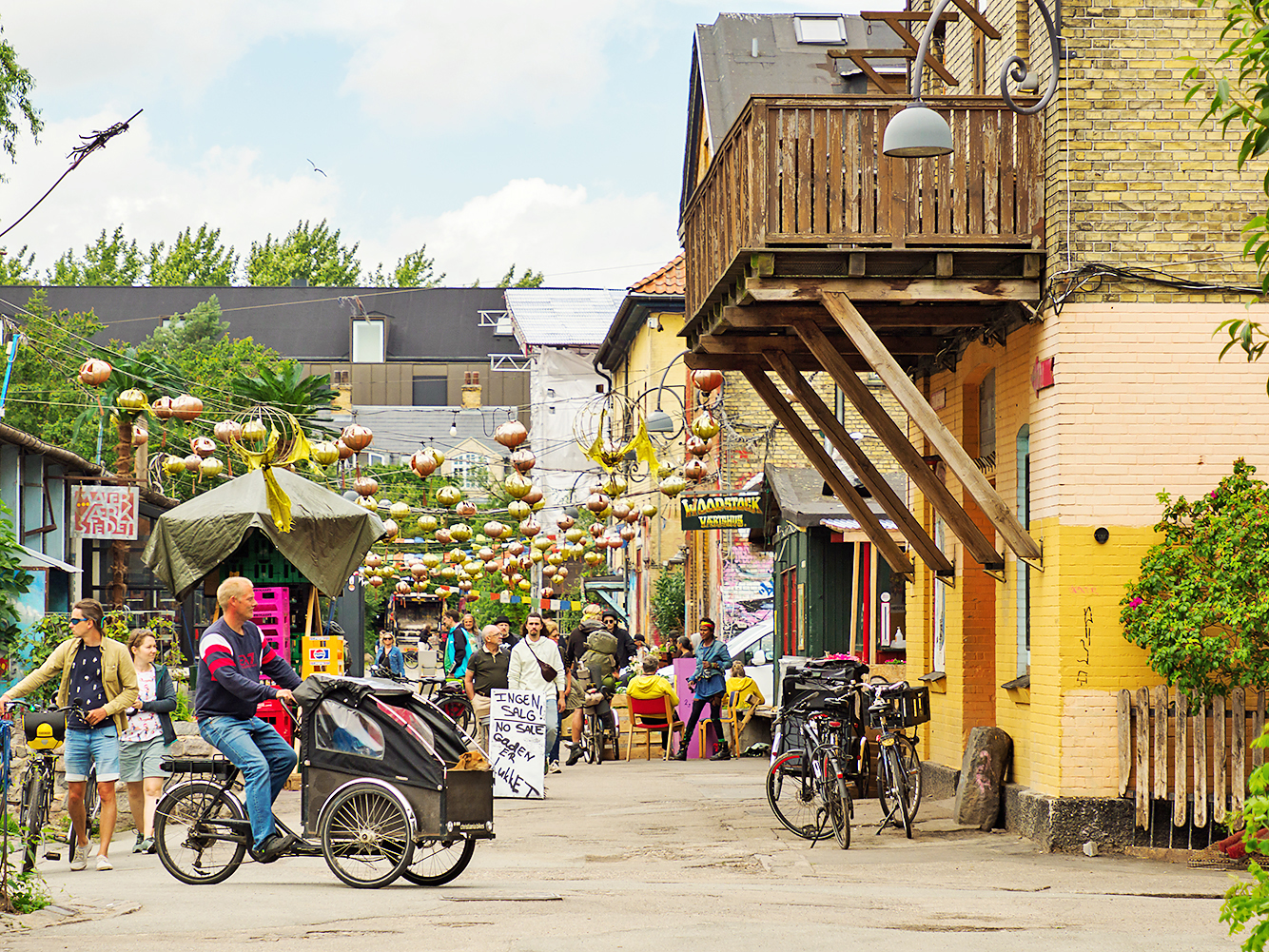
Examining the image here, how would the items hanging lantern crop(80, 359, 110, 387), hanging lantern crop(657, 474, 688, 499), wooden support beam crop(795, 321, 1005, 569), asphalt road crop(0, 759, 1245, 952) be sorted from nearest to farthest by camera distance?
asphalt road crop(0, 759, 1245, 952)
wooden support beam crop(795, 321, 1005, 569)
hanging lantern crop(80, 359, 110, 387)
hanging lantern crop(657, 474, 688, 499)

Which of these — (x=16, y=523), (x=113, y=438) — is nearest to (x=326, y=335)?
(x=113, y=438)

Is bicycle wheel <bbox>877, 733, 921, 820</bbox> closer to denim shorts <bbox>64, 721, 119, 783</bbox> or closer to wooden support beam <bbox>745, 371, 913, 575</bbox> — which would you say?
wooden support beam <bbox>745, 371, 913, 575</bbox>

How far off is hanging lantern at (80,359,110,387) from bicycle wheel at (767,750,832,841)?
8.75m

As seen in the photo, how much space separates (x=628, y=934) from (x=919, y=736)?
864 centimetres

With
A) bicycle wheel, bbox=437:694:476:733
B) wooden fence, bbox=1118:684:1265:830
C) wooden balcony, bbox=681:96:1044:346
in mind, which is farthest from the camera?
bicycle wheel, bbox=437:694:476:733

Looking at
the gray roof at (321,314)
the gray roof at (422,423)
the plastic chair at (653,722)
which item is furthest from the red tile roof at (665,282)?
the gray roof at (321,314)

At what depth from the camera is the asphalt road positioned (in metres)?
8.00

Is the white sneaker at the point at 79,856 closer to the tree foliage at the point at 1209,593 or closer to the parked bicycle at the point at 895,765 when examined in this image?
the parked bicycle at the point at 895,765

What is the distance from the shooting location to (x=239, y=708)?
9.77 m

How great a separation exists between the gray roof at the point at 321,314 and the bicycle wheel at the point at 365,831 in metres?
73.1

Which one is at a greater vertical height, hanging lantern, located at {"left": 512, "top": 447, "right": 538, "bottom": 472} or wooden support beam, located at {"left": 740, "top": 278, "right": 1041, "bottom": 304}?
wooden support beam, located at {"left": 740, "top": 278, "right": 1041, "bottom": 304}

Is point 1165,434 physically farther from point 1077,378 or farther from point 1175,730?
point 1175,730

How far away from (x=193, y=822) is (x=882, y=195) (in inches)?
262

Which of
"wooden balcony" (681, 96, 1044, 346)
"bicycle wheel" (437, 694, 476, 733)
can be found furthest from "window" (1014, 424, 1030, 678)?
"bicycle wheel" (437, 694, 476, 733)
